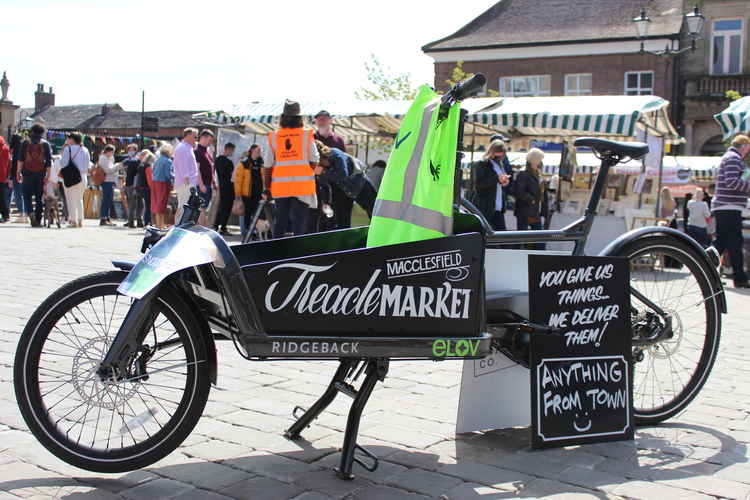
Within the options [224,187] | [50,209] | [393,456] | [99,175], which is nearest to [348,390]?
[393,456]

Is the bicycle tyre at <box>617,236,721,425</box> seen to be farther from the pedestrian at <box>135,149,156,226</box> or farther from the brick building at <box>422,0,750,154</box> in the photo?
the brick building at <box>422,0,750,154</box>

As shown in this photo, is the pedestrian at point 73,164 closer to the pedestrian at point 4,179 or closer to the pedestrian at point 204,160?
the pedestrian at point 4,179

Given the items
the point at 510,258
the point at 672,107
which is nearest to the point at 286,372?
the point at 510,258

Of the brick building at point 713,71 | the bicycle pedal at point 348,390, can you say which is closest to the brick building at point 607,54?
the brick building at point 713,71

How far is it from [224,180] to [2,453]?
13.3 m

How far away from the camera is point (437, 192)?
3.44 metres

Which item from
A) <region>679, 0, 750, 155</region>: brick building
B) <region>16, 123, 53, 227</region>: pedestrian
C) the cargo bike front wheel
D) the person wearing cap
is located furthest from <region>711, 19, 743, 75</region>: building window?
the cargo bike front wheel

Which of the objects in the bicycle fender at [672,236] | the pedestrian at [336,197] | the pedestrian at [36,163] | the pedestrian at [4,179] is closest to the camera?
the bicycle fender at [672,236]

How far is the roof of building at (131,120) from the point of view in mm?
81625

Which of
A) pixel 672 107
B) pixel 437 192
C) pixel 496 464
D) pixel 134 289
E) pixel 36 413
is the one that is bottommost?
pixel 496 464

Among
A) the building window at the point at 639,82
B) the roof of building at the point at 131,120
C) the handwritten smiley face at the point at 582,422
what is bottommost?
the handwritten smiley face at the point at 582,422

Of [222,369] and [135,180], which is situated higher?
[135,180]

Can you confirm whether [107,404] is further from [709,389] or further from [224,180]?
[224,180]

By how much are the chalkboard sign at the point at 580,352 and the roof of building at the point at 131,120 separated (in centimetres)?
7886
